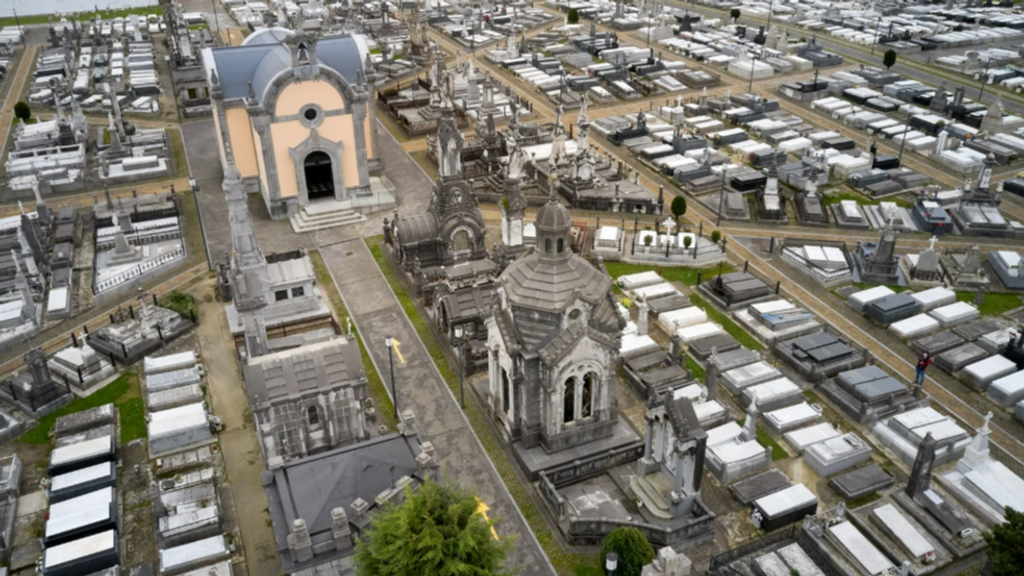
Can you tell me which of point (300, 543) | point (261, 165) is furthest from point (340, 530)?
point (261, 165)

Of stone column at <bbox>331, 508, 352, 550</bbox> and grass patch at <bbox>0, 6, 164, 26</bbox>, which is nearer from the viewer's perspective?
A: stone column at <bbox>331, 508, 352, 550</bbox>

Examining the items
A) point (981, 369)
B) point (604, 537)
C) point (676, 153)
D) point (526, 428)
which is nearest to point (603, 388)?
point (526, 428)

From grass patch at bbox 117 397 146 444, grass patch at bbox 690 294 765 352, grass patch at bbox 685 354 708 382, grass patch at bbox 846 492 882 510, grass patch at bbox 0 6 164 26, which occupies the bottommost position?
grass patch at bbox 846 492 882 510

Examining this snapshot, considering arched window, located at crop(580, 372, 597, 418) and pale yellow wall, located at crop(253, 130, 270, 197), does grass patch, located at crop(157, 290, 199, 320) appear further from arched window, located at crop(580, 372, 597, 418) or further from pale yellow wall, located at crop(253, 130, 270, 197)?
arched window, located at crop(580, 372, 597, 418)

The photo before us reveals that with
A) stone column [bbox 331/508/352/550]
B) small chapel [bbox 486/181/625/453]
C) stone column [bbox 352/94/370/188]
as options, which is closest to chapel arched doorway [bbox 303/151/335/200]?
stone column [bbox 352/94/370/188]

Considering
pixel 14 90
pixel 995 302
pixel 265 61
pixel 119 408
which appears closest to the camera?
pixel 119 408

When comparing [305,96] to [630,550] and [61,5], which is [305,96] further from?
[61,5]
